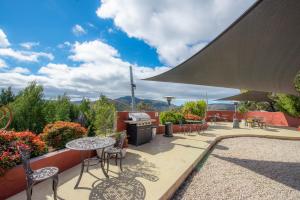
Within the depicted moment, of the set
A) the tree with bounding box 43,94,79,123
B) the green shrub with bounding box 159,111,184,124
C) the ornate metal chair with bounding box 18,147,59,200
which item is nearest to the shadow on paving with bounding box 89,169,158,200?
the ornate metal chair with bounding box 18,147,59,200

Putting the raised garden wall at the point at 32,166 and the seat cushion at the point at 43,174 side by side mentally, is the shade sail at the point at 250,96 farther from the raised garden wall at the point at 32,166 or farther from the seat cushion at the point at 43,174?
the seat cushion at the point at 43,174

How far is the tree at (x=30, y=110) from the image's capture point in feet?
18.8

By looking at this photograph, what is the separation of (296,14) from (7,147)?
16.2 ft

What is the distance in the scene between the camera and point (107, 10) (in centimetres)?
559

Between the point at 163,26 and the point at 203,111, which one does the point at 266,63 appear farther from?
the point at 203,111

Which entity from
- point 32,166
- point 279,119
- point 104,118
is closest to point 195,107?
point 104,118

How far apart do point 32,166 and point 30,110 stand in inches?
156

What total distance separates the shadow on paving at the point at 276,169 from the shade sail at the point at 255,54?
7.80ft

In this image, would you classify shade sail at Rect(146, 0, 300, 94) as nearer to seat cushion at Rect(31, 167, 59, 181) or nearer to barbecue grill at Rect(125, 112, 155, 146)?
barbecue grill at Rect(125, 112, 155, 146)

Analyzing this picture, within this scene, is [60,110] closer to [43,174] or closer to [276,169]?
[43,174]

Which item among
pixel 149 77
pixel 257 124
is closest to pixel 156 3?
pixel 149 77

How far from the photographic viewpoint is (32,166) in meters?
2.77

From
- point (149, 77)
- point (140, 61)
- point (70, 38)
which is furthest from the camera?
point (140, 61)

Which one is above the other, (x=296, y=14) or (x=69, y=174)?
(x=296, y=14)
